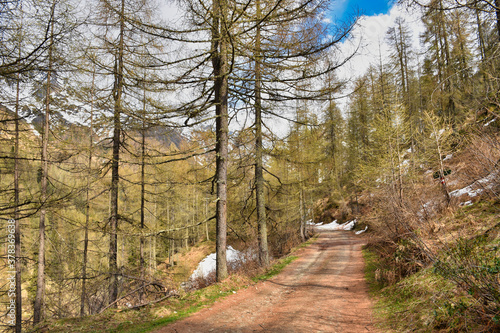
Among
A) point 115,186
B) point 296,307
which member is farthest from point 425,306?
point 115,186

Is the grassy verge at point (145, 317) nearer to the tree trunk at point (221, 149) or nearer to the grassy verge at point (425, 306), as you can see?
the tree trunk at point (221, 149)

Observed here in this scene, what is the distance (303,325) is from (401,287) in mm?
2920

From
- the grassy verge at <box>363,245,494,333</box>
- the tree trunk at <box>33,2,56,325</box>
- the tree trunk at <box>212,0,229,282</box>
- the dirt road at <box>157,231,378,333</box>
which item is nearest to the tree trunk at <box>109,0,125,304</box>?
the tree trunk at <box>33,2,56,325</box>

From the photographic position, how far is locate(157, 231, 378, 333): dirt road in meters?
4.83

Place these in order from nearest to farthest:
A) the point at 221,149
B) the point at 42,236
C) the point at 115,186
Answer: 1. the point at 221,149
2. the point at 42,236
3. the point at 115,186

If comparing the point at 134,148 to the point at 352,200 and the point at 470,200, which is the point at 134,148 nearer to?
the point at 470,200

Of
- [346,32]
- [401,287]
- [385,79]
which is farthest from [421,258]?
[385,79]

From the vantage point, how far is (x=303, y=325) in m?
4.84

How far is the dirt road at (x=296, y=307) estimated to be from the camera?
4.83m

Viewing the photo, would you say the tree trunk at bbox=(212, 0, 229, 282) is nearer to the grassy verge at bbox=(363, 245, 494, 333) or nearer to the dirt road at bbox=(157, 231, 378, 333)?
the dirt road at bbox=(157, 231, 378, 333)

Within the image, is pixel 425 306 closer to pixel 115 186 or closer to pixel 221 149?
pixel 221 149

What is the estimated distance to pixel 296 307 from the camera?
19.7 ft

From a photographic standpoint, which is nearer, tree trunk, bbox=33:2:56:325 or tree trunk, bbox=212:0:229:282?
tree trunk, bbox=212:0:229:282

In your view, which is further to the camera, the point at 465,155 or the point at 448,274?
the point at 465,155
